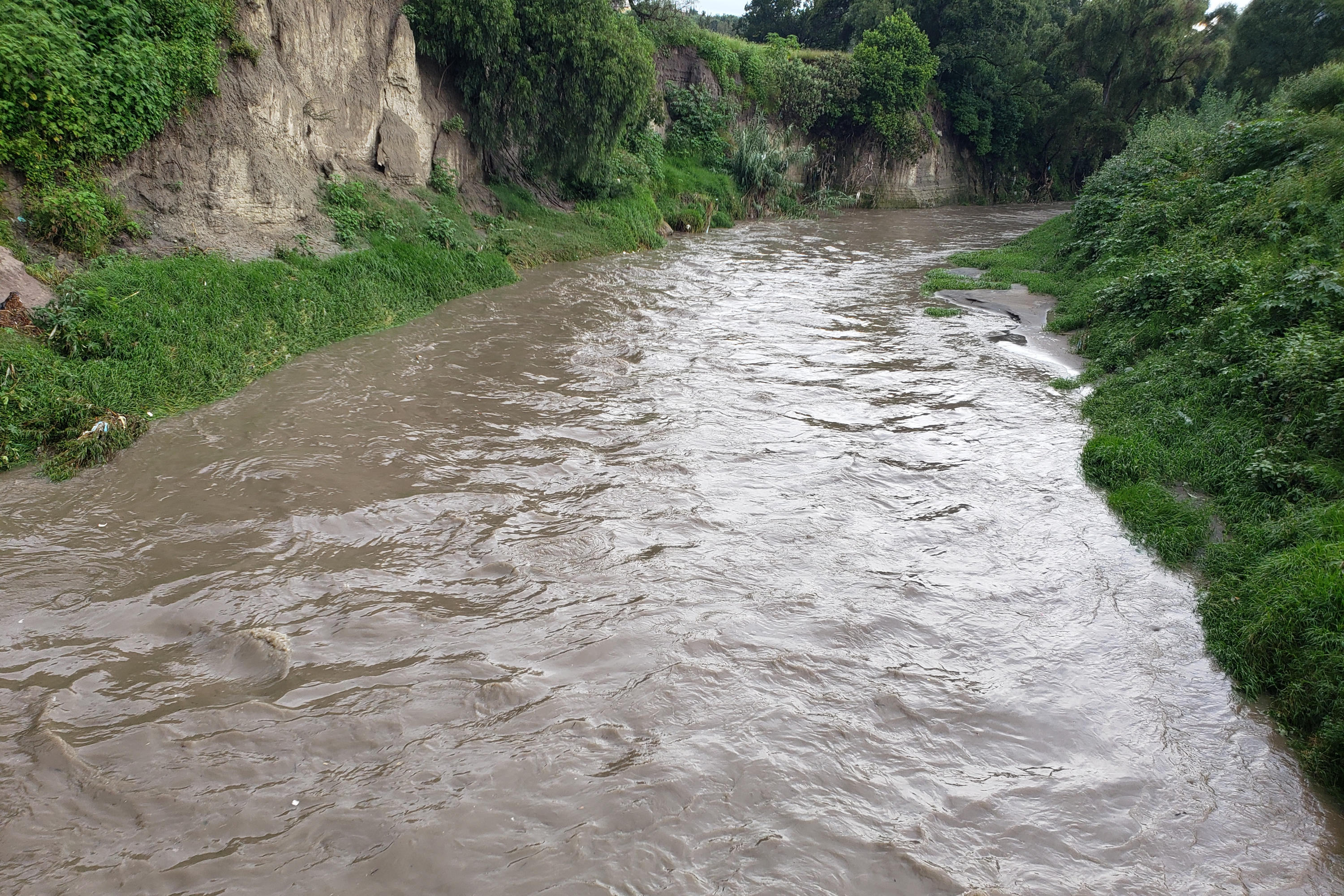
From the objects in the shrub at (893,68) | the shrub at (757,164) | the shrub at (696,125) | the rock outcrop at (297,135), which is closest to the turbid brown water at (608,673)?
the rock outcrop at (297,135)

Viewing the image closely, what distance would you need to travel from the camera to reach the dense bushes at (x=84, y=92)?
8289 mm

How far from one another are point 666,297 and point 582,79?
549 centimetres

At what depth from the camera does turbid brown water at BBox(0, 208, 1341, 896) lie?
3320 mm

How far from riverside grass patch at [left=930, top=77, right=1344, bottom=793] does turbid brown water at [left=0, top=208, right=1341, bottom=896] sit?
285 millimetres

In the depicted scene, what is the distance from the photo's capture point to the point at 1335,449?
20.2 feet

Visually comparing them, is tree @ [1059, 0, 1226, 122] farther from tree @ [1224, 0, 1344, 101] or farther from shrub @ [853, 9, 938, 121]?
shrub @ [853, 9, 938, 121]

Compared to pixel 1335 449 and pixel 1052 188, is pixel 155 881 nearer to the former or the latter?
pixel 1335 449

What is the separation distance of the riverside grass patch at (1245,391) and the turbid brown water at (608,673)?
285 millimetres

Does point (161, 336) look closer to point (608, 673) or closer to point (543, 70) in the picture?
point (608, 673)

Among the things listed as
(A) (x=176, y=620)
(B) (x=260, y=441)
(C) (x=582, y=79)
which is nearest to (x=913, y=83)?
(C) (x=582, y=79)

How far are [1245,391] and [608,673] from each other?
659 cm

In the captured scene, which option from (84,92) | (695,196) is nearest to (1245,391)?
(84,92)

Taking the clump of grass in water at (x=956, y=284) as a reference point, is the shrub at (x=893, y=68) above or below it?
above

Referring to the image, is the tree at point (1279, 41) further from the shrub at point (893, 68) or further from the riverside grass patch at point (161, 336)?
the riverside grass patch at point (161, 336)
